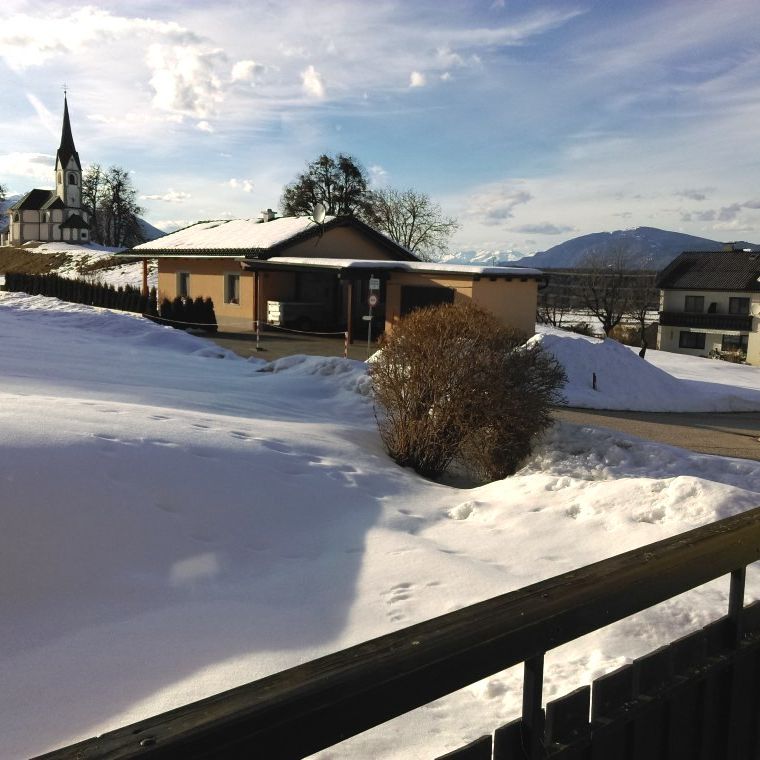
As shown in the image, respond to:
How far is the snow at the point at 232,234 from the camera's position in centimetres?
3183

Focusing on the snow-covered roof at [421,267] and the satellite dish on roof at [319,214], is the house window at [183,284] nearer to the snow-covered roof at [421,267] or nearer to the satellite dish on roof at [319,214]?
the satellite dish on roof at [319,214]

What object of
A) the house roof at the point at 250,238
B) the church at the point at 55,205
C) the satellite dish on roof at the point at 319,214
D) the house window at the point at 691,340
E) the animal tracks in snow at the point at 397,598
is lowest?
the house window at the point at 691,340

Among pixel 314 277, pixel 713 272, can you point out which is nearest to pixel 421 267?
pixel 314 277

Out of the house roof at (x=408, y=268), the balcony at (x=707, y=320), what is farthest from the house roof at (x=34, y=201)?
the house roof at (x=408, y=268)

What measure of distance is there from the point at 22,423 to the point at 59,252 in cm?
7637

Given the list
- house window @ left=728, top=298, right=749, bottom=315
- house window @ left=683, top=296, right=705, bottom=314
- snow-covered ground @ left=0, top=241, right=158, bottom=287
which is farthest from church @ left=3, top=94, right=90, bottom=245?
house window @ left=728, top=298, right=749, bottom=315

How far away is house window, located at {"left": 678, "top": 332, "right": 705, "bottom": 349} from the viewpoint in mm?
60938

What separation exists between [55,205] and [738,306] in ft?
280

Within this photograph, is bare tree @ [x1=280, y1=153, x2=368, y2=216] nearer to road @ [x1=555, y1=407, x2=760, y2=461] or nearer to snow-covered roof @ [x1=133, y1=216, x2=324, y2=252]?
snow-covered roof @ [x1=133, y1=216, x2=324, y2=252]

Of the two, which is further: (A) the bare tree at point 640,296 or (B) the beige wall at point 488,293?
(A) the bare tree at point 640,296

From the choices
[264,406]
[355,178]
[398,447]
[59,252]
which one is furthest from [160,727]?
[59,252]

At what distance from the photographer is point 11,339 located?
1895 cm

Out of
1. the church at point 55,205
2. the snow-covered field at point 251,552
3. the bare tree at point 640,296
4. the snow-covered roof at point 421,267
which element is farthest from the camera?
the church at point 55,205

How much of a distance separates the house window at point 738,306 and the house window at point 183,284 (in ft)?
141
